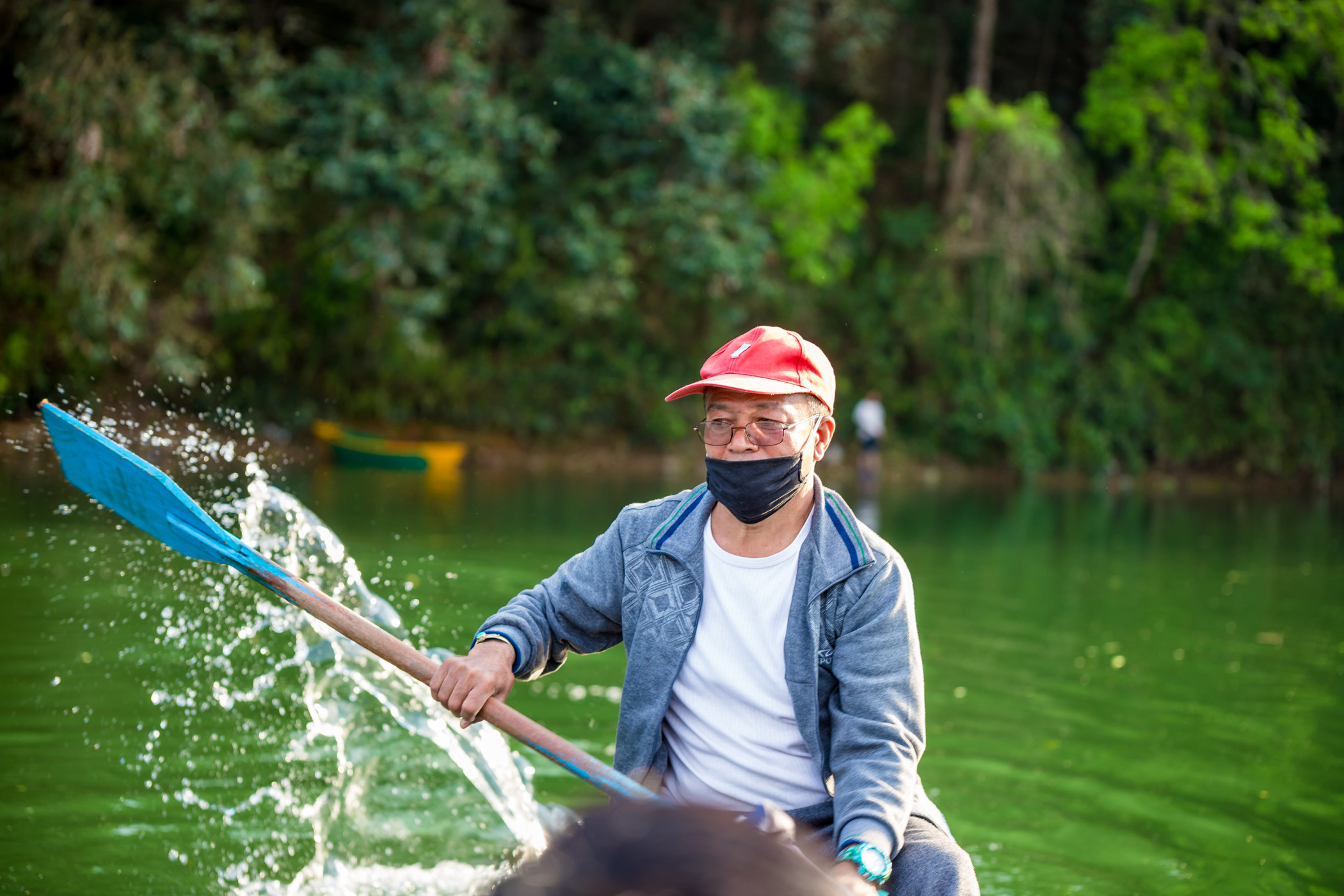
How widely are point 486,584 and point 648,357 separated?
14.1 meters

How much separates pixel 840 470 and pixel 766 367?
1866 cm

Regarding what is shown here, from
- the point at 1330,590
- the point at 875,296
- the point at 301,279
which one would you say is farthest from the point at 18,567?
the point at 875,296

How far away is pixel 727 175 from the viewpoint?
19.0 m

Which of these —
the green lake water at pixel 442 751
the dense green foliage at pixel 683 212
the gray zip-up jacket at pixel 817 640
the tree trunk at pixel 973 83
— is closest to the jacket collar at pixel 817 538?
the gray zip-up jacket at pixel 817 640

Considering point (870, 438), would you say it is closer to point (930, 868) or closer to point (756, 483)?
point (756, 483)

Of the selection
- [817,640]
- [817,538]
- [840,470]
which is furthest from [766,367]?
[840,470]

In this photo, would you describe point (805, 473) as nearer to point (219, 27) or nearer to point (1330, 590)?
point (1330, 590)

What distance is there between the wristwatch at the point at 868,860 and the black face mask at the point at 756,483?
641 mm

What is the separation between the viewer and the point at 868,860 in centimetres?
200

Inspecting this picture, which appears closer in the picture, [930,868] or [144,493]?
[930,868]

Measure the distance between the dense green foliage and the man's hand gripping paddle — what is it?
11.6m

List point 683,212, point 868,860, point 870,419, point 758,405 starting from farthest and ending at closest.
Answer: point 870,419
point 683,212
point 758,405
point 868,860

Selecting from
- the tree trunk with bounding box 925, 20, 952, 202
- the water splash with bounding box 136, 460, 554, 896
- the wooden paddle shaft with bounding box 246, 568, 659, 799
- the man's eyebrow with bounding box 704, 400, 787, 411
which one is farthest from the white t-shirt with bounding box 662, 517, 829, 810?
the tree trunk with bounding box 925, 20, 952, 202

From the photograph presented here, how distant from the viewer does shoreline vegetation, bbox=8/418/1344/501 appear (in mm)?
16703
